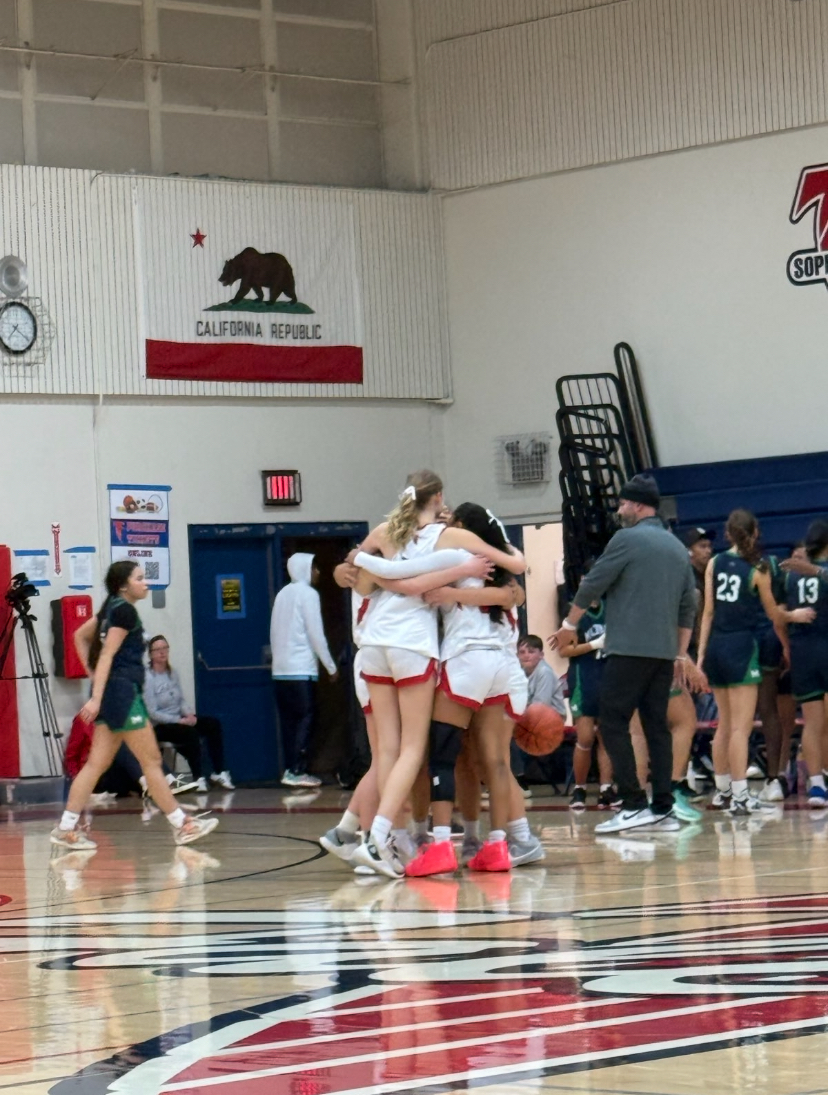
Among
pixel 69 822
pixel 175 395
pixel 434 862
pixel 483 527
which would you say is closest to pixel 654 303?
pixel 175 395

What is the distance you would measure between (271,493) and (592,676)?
19.4ft

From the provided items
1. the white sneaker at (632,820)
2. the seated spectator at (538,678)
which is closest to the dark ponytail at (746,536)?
the white sneaker at (632,820)

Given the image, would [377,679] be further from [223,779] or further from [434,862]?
[223,779]

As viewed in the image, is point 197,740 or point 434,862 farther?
point 197,740

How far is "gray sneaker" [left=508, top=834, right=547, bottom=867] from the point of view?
8203mm

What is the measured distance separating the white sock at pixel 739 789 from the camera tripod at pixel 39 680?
7.29 m

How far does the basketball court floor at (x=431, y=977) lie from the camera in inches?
144

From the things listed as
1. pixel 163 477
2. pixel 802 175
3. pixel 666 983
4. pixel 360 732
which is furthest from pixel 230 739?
pixel 666 983

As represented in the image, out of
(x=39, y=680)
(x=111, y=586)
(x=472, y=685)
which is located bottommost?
(x=39, y=680)

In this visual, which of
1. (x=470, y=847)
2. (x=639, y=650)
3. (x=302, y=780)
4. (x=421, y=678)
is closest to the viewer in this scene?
(x=421, y=678)

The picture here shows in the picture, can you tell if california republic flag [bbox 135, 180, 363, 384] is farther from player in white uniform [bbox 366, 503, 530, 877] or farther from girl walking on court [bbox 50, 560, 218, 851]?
player in white uniform [bbox 366, 503, 530, 877]

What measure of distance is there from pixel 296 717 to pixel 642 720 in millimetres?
7272

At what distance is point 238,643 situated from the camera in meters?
17.5

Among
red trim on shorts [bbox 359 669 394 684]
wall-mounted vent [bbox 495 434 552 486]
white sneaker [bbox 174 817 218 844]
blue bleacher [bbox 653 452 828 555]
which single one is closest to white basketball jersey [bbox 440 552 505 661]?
red trim on shorts [bbox 359 669 394 684]
